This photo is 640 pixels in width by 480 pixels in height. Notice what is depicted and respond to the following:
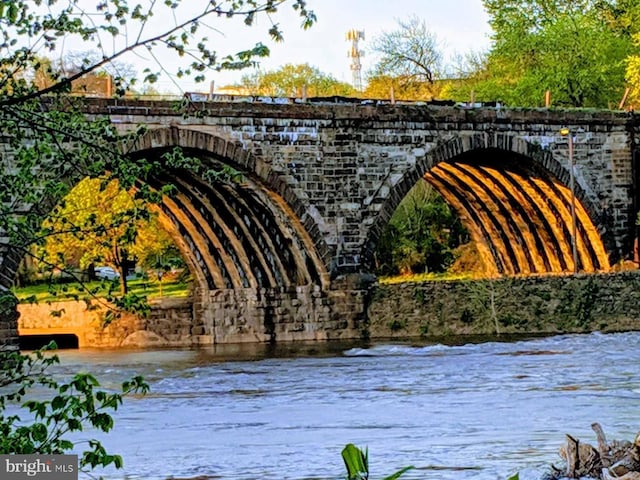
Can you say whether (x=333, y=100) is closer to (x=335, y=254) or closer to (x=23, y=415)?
(x=335, y=254)

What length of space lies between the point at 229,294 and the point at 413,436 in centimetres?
2577

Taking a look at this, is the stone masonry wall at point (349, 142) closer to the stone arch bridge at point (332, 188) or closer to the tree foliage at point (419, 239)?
the stone arch bridge at point (332, 188)

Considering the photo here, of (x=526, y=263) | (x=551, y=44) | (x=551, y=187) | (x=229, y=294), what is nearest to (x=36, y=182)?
(x=229, y=294)

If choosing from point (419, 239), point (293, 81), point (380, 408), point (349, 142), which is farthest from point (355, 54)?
point (380, 408)

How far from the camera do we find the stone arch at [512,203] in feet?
134

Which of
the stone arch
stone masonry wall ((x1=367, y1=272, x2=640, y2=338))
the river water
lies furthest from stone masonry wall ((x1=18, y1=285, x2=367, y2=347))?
the river water

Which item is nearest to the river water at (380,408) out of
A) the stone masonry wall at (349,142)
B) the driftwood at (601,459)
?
the driftwood at (601,459)

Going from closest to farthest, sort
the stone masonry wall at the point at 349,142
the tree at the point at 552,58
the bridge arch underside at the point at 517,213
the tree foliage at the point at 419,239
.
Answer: the stone masonry wall at the point at 349,142 → the bridge arch underside at the point at 517,213 → the tree at the point at 552,58 → the tree foliage at the point at 419,239

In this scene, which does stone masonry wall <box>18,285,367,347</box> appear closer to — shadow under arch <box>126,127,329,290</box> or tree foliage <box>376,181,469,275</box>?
shadow under arch <box>126,127,329,290</box>

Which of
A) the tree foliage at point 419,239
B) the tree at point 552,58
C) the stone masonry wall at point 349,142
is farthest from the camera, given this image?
the tree foliage at point 419,239

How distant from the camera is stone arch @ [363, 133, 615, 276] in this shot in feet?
134

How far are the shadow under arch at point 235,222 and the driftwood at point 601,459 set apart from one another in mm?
23918

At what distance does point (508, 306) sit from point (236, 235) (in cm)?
895

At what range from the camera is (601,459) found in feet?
37.7
